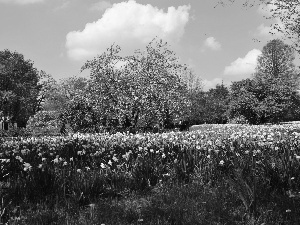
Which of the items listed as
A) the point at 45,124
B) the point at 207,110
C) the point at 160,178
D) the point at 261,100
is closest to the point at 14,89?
the point at 45,124

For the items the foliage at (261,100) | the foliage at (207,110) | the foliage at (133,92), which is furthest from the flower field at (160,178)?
the foliage at (207,110)

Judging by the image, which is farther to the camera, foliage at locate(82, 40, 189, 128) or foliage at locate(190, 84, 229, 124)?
foliage at locate(190, 84, 229, 124)

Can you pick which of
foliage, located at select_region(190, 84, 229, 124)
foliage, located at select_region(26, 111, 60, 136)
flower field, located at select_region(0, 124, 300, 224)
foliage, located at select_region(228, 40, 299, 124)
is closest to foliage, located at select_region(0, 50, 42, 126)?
foliage, located at select_region(26, 111, 60, 136)

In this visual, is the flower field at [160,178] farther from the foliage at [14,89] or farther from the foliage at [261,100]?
the foliage at [14,89]

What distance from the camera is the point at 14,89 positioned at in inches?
Answer: 1690

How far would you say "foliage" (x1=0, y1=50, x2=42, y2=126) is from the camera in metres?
40.9

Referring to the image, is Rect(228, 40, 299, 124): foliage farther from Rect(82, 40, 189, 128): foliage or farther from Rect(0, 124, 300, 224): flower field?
Rect(0, 124, 300, 224): flower field

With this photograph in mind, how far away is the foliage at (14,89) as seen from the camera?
40.9 metres

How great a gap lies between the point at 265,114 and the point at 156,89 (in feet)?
53.5

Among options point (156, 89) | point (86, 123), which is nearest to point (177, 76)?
point (156, 89)

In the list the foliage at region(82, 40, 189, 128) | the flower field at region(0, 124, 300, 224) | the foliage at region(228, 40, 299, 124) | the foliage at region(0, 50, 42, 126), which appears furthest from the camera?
the foliage at region(0, 50, 42, 126)

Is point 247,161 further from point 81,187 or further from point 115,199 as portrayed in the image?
point 81,187

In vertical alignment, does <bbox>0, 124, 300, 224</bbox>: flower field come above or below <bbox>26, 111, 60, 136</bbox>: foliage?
below

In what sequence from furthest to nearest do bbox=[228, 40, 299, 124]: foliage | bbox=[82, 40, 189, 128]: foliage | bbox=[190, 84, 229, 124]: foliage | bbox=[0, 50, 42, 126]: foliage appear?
bbox=[190, 84, 229, 124]: foliage < bbox=[0, 50, 42, 126]: foliage < bbox=[228, 40, 299, 124]: foliage < bbox=[82, 40, 189, 128]: foliage
